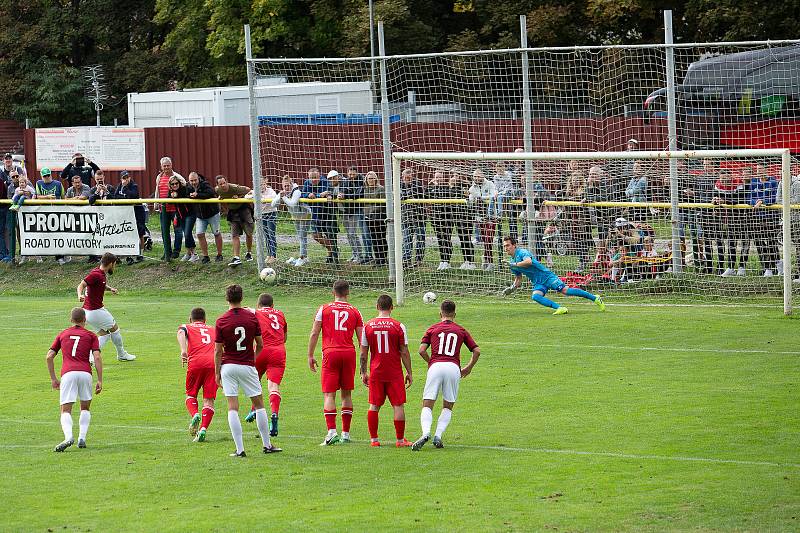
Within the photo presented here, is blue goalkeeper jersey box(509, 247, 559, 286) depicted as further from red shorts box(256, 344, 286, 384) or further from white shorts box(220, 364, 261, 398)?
white shorts box(220, 364, 261, 398)

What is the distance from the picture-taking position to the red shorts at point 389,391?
13.9 meters

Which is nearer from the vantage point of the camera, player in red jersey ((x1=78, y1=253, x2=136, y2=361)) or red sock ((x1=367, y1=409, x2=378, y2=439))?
red sock ((x1=367, y1=409, x2=378, y2=439))

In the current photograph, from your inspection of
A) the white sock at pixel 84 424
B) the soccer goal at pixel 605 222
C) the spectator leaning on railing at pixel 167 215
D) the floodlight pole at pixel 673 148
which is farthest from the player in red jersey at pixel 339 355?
the spectator leaning on railing at pixel 167 215

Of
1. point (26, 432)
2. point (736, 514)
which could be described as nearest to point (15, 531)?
point (26, 432)

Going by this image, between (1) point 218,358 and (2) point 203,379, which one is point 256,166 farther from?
(1) point 218,358

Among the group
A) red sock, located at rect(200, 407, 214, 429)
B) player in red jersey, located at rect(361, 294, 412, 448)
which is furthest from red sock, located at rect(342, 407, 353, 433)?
red sock, located at rect(200, 407, 214, 429)

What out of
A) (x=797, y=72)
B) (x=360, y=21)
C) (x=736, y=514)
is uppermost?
(x=360, y=21)

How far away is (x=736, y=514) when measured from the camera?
10.8m

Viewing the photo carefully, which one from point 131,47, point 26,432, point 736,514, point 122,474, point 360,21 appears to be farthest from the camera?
point 131,47

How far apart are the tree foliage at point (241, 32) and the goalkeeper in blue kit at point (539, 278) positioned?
1908cm

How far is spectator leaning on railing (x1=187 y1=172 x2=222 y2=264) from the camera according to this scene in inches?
1128

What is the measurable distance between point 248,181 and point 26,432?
26.0 metres

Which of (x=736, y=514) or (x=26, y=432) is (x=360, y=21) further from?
(x=736, y=514)

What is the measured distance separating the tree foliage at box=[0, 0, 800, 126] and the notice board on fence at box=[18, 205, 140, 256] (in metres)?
18.6
